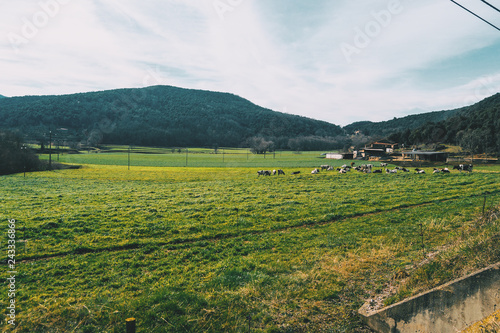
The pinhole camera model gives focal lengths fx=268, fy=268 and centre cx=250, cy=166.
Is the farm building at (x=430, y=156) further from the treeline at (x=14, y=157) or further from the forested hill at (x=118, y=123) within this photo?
the forested hill at (x=118, y=123)

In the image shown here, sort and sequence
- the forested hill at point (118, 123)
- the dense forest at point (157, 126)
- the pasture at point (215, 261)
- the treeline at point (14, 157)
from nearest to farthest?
the pasture at point (215, 261) → the treeline at point (14, 157) → the dense forest at point (157, 126) → the forested hill at point (118, 123)

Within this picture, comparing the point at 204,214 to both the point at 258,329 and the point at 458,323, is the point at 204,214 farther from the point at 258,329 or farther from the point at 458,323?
the point at 458,323

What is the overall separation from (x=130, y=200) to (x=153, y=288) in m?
14.4

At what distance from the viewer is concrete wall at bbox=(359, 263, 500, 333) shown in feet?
14.7

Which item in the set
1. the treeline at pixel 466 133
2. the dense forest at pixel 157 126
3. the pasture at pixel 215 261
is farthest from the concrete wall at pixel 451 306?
the dense forest at pixel 157 126

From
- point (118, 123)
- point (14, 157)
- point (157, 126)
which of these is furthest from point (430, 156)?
point (118, 123)

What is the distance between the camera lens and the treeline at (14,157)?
48.0 metres

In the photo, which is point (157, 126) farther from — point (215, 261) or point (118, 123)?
point (215, 261)

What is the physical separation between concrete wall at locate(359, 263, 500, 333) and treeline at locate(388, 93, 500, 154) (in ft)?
342

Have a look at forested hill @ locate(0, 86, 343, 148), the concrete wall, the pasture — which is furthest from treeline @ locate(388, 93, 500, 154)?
the concrete wall

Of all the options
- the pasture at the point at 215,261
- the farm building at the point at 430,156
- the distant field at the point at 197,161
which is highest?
the farm building at the point at 430,156

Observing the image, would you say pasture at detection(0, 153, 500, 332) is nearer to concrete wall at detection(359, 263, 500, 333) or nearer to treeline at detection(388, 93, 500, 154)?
concrete wall at detection(359, 263, 500, 333)

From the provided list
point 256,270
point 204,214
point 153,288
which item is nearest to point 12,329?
point 153,288

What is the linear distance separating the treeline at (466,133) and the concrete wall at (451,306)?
10413 centimetres
